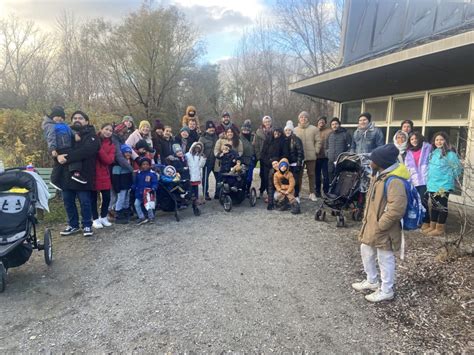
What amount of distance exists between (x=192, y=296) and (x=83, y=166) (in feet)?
9.41

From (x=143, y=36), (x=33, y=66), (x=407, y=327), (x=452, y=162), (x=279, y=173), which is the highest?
(x=143, y=36)

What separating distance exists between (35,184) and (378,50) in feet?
29.9

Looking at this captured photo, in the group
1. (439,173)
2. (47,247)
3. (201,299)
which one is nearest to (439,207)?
(439,173)

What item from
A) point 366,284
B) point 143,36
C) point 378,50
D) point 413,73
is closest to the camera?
point 366,284

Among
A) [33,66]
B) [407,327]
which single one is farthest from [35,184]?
[33,66]

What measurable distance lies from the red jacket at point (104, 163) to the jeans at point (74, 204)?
25 centimetres

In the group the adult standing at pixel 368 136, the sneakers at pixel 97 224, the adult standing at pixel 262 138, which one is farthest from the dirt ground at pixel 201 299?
the adult standing at pixel 262 138

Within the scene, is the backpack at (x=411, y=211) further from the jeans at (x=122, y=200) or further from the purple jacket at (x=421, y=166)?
the jeans at (x=122, y=200)

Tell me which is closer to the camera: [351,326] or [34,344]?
[34,344]

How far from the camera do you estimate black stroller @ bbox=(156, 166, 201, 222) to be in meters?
6.08

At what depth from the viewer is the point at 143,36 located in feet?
72.5

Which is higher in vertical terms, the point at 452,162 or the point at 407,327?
the point at 452,162

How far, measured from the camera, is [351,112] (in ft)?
33.8

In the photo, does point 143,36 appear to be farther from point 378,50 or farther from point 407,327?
point 407,327
